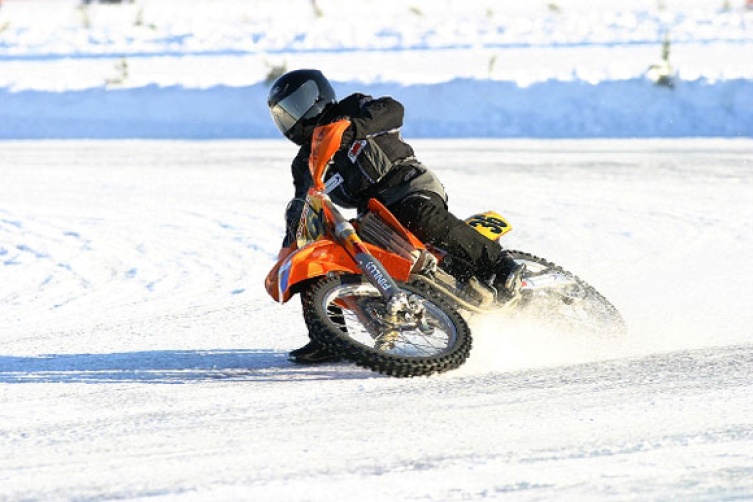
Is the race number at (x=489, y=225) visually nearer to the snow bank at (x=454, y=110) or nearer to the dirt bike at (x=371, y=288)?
the dirt bike at (x=371, y=288)

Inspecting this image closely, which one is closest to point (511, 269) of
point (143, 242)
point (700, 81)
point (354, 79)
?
point (143, 242)

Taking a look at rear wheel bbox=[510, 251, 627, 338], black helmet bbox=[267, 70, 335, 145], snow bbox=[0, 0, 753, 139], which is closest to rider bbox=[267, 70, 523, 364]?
black helmet bbox=[267, 70, 335, 145]

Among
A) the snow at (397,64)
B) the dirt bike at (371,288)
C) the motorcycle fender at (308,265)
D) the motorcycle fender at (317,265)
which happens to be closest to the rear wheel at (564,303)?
the dirt bike at (371,288)

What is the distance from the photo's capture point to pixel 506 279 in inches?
273

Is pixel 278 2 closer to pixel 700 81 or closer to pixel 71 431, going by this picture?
pixel 700 81

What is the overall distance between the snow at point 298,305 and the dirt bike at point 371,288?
185 millimetres

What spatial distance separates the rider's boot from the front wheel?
0.54m

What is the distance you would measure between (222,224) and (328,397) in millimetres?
6748

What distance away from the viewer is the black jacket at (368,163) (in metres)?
6.48

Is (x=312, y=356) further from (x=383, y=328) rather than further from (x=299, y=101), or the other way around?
(x=299, y=101)

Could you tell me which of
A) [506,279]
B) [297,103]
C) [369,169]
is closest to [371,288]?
[369,169]

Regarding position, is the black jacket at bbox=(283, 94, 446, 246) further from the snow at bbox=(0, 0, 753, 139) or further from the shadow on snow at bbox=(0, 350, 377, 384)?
the snow at bbox=(0, 0, 753, 139)

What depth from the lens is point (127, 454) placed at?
198 inches

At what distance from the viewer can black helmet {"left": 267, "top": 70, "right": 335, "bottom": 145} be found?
6.59 m
